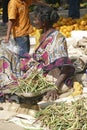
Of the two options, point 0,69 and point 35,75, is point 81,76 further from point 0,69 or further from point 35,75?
point 0,69

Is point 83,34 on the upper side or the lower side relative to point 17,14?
lower

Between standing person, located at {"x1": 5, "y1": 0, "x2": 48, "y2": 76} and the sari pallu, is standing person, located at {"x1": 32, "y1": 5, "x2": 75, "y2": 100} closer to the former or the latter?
the sari pallu

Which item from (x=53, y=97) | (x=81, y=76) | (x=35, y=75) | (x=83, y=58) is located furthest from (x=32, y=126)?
(x=83, y=58)

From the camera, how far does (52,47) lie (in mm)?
5371

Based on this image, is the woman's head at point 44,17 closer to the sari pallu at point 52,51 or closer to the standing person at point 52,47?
the standing person at point 52,47

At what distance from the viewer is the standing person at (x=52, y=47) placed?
525cm

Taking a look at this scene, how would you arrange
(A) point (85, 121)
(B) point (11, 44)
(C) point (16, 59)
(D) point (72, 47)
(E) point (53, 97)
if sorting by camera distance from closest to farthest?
1. (A) point (85, 121)
2. (E) point (53, 97)
3. (C) point (16, 59)
4. (B) point (11, 44)
5. (D) point (72, 47)

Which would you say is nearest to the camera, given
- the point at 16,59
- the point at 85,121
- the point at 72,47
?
the point at 85,121

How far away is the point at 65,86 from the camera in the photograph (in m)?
5.33

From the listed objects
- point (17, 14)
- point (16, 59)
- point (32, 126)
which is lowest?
point (32, 126)

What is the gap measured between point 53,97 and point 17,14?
5.75 feet

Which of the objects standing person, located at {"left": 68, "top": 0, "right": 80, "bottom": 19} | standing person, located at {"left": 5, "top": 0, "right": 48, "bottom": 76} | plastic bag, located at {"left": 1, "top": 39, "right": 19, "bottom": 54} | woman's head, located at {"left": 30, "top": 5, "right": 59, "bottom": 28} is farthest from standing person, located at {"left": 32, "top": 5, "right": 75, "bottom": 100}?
standing person, located at {"left": 68, "top": 0, "right": 80, "bottom": 19}

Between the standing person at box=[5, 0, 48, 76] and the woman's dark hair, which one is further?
the standing person at box=[5, 0, 48, 76]

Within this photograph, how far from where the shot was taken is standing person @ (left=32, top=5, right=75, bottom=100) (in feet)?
17.2
